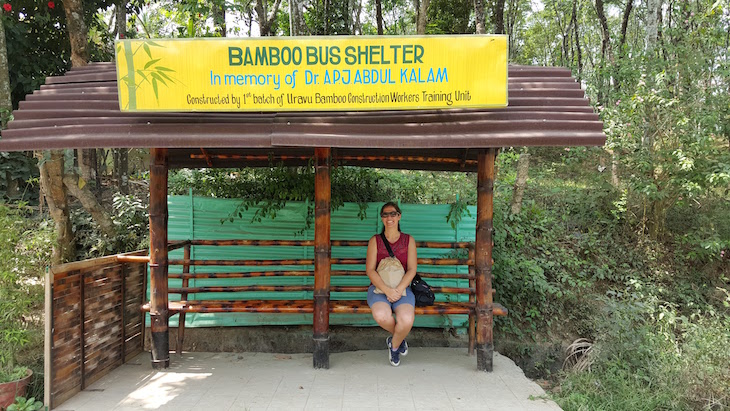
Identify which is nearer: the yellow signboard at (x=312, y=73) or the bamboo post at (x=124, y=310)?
the yellow signboard at (x=312, y=73)

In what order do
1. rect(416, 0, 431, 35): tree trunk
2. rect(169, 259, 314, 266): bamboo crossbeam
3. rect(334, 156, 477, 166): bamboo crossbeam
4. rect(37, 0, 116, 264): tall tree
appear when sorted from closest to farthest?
rect(169, 259, 314, 266): bamboo crossbeam → rect(334, 156, 477, 166): bamboo crossbeam → rect(37, 0, 116, 264): tall tree → rect(416, 0, 431, 35): tree trunk

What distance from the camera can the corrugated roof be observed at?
396 cm

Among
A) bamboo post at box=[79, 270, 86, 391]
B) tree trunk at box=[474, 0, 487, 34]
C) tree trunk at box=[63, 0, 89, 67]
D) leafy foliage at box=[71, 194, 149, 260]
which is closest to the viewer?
bamboo post at box=[79, 270, 86, 391]

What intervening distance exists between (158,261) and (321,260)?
1667 millimetres

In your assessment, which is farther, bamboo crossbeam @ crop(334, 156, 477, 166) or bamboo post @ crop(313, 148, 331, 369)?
bamboo crossbeam @ crop(334, 156, 477, 166)

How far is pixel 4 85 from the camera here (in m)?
6.12

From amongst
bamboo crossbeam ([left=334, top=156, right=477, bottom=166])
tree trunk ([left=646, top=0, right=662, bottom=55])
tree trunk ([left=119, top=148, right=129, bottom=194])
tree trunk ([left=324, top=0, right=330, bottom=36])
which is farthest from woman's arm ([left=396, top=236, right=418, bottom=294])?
tree trunk ([left=324, top=0, right=330, bottom=36])

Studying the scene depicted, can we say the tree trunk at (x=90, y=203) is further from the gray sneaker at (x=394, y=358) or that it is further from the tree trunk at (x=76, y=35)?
the gray sneaker at (x=394, y=358)

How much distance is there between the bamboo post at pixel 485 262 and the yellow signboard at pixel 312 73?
101 centimetres

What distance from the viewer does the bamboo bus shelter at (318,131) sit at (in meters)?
3.96

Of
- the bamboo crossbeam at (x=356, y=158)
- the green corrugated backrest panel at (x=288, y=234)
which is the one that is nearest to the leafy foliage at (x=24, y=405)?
the green corrugated backrest panel at (x=288, y=234)

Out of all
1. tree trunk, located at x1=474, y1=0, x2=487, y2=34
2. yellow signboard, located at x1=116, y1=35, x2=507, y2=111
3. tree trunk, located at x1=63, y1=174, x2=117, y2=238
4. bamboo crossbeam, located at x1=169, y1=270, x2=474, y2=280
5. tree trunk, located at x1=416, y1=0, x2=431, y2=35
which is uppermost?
tree trunk, located at x1=416, y1=0, x2=431, y2=35

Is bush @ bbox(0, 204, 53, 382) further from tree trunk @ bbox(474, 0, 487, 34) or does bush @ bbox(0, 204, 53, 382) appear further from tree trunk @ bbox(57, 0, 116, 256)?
tree trunk @ bbox(474, 0, 487, 34)

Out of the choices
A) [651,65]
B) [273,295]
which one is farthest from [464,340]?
[651,65]
